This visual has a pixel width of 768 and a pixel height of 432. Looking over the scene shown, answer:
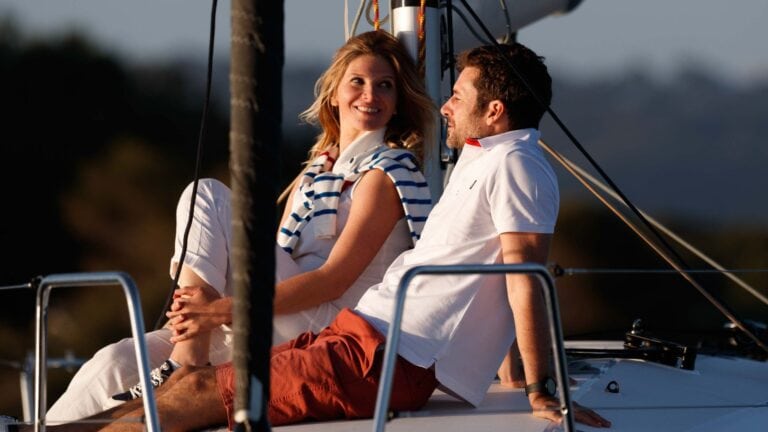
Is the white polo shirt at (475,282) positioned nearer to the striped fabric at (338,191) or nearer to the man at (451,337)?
the man at (451,337)

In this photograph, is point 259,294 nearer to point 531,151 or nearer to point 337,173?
point 531,151

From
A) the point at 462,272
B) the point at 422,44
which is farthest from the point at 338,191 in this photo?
the point at 462,272

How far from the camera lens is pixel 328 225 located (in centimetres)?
426

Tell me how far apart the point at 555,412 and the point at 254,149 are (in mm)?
1186

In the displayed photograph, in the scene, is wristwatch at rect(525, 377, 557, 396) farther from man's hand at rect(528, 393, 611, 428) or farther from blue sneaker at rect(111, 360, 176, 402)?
blue sneaker at rect(111, 360, 176, 402)

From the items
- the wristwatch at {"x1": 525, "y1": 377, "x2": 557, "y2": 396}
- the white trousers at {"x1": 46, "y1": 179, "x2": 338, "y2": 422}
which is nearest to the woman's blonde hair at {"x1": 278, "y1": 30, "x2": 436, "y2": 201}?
the white trousers at {"x1": 46, "y1": 179, "x2": 338, "y2": 422}

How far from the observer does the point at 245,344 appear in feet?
8.57

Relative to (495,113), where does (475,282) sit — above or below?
below

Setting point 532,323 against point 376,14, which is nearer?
point 532,323

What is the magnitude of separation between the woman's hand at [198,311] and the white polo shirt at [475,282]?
0.37 meters

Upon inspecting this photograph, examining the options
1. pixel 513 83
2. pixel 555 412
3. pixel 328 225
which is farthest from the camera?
pixel 328 225

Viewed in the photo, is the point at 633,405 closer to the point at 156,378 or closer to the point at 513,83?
the point at 513,83

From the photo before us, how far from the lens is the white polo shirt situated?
11.6 ft

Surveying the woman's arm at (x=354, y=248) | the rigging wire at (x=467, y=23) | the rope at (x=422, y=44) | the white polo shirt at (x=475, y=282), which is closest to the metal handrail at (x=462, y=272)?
the white polo shirt at (x=475, y=282)
